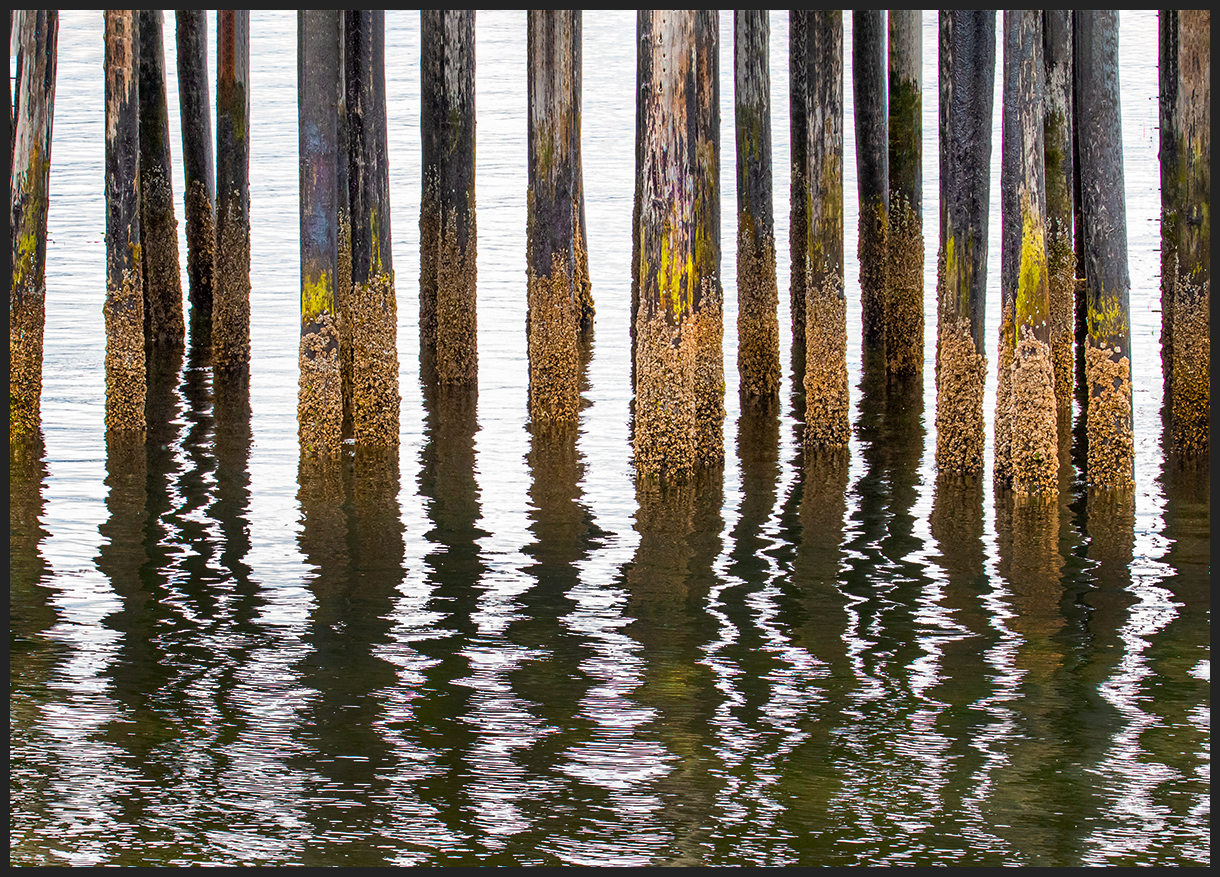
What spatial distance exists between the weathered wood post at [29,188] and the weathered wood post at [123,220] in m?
0.52

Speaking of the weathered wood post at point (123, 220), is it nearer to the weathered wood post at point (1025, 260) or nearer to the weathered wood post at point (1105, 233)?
the weathered wood post at point (1025, 260)

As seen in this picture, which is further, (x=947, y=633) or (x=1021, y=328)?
(x=1021, y=328)

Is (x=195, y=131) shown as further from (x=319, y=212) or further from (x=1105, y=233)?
(x=1105, y=233)

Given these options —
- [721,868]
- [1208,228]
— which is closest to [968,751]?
[721,868]

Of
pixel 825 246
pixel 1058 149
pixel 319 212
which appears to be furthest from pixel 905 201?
pixel 319 212

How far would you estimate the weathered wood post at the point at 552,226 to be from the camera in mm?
12703

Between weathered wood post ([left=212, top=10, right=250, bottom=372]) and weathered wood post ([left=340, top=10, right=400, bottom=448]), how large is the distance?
2.22m

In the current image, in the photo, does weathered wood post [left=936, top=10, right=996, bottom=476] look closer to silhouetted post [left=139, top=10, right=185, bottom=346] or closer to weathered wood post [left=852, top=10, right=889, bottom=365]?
weathered wood post [left=852, top=10, right=889, bottom=365]

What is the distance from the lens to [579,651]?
8.52m

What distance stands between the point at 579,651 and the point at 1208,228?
17.0ft

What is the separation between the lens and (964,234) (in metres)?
11.1

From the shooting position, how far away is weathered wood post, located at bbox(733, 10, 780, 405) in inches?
516

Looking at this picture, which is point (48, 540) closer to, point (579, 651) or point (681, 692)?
point (579, 651)

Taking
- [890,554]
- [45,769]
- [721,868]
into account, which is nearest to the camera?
[721,868]
